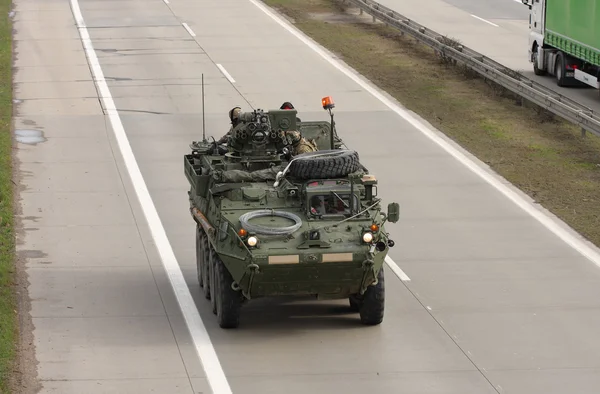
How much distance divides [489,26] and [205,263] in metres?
32.2

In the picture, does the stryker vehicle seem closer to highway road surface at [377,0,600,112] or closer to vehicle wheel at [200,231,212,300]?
vehicle wheel at [200,231,212,300]

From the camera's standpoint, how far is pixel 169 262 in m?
22.9

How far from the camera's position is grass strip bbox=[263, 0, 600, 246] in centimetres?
2808

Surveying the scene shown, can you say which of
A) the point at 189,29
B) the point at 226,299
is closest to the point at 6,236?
the point at 226,299

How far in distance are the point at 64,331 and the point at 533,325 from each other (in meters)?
6.90

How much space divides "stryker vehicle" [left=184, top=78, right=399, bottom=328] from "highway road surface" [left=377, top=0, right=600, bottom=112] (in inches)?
761

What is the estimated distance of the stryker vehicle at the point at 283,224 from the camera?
1802 cm

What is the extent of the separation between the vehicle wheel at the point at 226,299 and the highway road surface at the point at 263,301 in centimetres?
21

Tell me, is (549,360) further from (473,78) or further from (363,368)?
(473,78)

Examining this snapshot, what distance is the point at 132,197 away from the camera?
27.1 m

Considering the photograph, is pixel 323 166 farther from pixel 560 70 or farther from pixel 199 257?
pixel 560 70

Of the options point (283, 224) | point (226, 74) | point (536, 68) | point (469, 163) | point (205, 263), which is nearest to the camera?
point (283, 224)

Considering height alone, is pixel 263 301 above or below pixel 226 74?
below

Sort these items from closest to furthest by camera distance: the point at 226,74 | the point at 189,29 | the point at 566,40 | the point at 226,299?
the point at 226,299 → the point at 566,40 → the point at 226,74 → the point at 189,29
